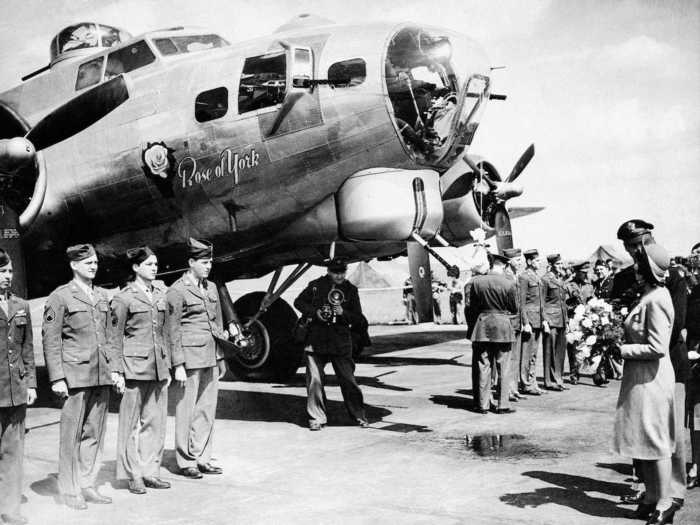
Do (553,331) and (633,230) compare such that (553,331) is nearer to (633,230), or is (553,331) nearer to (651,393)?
(633,230)

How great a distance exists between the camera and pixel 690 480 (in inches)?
238

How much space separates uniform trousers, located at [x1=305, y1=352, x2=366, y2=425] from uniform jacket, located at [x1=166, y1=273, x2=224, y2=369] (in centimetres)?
194

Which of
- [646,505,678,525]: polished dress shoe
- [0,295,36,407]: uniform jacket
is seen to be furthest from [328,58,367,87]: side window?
[646,505,678,525]: polished dress shoe

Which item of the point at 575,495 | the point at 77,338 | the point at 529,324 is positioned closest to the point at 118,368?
the point at 77,338

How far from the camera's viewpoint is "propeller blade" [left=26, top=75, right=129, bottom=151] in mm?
9422

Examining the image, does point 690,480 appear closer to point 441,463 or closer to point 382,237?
point 441,463

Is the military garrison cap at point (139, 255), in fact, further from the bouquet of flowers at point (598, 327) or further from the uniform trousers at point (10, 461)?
the bouquet of flowers at point (598, 327)

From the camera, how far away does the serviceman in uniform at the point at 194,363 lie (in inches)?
259

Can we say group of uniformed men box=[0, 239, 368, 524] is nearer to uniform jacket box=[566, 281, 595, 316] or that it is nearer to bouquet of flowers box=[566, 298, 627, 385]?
bouquet of flowers box=[566, 298, 627, 385]

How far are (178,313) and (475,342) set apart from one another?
A: 14.4 ft

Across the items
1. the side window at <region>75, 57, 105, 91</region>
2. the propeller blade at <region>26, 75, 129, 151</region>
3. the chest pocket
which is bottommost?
the chest pocket

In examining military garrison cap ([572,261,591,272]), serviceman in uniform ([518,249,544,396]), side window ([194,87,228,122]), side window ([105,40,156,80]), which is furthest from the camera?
military garrison cap ([572,261,591,272])

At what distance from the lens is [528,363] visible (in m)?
11.3

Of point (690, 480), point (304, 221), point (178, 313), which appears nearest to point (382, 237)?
point (304, 221)
